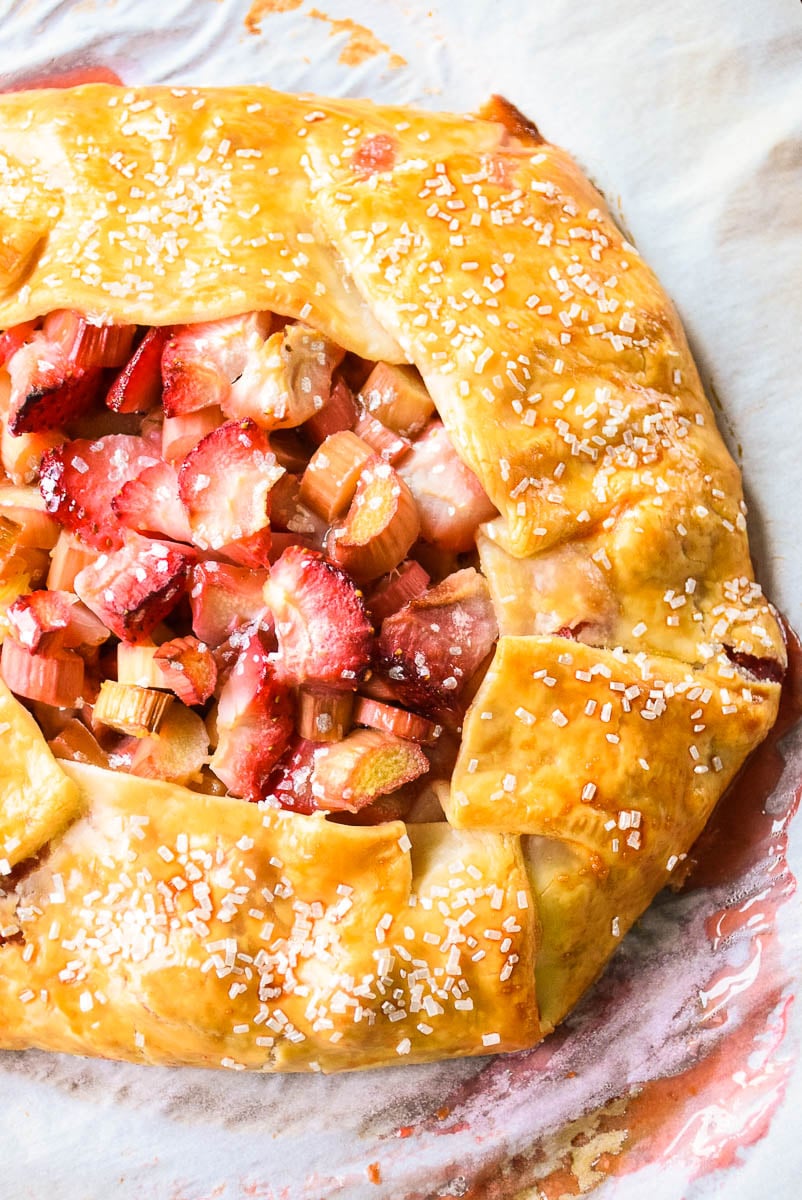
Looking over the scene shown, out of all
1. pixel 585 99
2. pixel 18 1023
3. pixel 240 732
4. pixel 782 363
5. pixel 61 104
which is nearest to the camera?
pixel 240 732

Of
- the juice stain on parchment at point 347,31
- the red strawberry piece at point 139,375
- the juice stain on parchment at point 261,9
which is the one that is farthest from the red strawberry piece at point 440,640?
the juice stain on parchment at point 261,9

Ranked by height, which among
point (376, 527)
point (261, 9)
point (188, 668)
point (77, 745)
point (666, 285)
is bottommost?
point (77, 745)

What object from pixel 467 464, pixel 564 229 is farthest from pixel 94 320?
pixel 564 229

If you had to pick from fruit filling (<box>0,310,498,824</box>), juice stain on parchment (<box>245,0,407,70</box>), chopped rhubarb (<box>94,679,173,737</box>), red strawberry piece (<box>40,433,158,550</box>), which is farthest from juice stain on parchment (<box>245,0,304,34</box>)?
chopped rhubarb (<box>94,679,173,737</box>)

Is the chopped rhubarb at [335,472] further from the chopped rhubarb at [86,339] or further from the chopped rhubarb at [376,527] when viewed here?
the chopped rhubarb at [86,339]

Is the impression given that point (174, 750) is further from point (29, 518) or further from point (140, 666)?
point (29, 518)

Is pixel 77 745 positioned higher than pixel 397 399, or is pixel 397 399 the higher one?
pixel 397 399

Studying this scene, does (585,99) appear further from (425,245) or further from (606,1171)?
(606,1171)

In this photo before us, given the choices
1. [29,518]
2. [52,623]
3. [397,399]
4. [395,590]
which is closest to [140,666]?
[52,623]
